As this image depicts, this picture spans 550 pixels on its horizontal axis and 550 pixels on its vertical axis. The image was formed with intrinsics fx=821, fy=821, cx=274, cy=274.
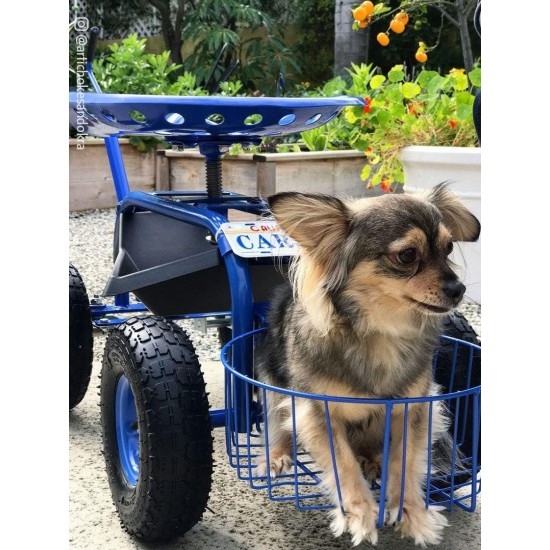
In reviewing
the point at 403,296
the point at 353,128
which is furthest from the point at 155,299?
the point at 353,128

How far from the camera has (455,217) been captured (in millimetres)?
1692

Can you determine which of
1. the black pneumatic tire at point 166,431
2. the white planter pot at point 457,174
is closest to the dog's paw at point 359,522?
the black pneumatic tire at point 166,431

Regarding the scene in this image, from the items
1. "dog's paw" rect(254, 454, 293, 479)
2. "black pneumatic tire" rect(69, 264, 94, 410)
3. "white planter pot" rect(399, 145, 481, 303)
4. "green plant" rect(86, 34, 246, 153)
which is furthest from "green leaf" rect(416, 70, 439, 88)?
"dog's paw" rect(254, 454, 293, 479)

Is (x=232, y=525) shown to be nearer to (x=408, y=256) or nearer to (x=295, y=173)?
(x=408, y=256)

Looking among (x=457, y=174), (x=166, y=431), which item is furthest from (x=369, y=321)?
(x=457, y=174)

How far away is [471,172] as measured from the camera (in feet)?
11.1

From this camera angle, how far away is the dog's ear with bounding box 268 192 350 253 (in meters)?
1.49

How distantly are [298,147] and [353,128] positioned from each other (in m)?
0.37

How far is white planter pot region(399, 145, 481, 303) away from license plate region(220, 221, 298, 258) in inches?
59.5

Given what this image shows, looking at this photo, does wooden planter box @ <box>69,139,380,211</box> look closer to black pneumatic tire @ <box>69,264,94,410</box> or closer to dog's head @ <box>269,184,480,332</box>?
black pneumatic tire @ <box>69,264,94,410</box>

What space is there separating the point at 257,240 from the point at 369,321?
1.19 ft

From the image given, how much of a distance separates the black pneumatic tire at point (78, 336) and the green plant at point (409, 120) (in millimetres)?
1997

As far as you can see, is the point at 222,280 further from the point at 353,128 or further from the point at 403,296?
the point at 353,128

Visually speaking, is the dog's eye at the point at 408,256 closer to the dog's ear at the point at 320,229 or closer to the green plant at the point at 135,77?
the dog's ear at the point at 320,229
